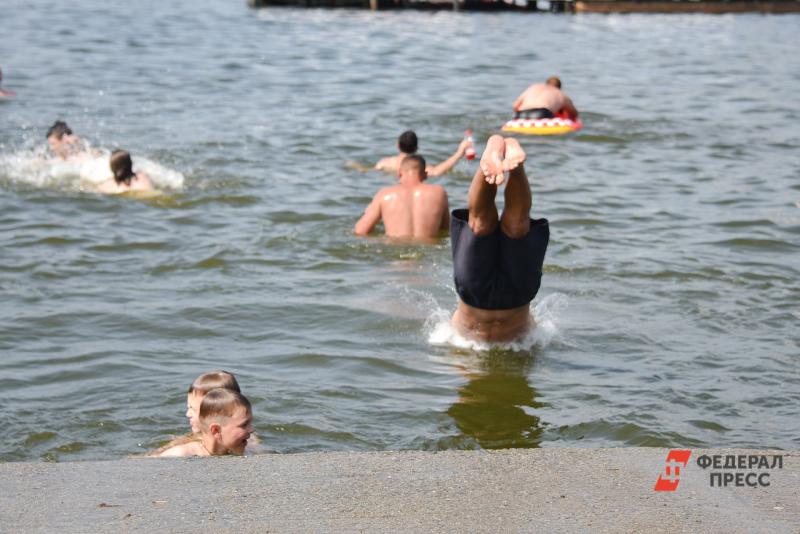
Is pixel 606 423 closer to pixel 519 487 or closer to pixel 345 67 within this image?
pixel 519 487

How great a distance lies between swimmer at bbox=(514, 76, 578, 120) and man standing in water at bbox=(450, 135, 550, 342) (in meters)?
9.61

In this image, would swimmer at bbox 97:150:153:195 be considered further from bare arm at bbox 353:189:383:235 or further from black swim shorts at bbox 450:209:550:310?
black swim shorts at bbox 450:209:550:310

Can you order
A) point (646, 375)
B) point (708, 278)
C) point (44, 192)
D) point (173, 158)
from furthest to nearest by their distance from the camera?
point (173, 158)
point (44, 192)
point (708, 278)
point (646, 375)

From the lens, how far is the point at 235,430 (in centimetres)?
542

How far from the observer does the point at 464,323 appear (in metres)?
7.67

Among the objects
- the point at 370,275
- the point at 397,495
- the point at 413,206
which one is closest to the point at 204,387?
the point at 397,495

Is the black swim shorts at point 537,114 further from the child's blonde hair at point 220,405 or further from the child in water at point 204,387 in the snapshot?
the child's blonde hair at point 220,405

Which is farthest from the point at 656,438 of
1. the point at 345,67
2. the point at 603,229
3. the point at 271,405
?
the point at 345,67

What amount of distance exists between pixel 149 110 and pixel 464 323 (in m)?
12.2

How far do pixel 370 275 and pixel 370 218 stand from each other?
1.07 m

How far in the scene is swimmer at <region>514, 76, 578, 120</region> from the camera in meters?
16.7

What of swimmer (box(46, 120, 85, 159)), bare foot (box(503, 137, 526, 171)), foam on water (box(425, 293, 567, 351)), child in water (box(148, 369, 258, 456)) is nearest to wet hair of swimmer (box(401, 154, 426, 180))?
foam on water (box(425, 293, 567, 351))

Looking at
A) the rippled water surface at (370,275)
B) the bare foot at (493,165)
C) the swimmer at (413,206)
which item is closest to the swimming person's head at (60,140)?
the rippled water surface at (370,275)

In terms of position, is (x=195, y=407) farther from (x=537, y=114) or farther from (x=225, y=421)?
(x=537, y=114)
